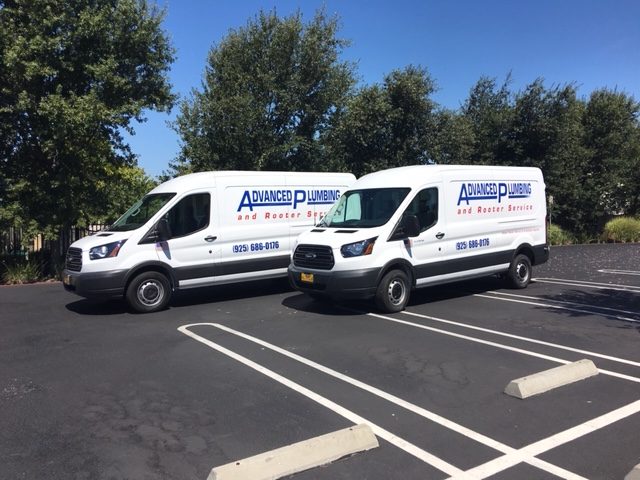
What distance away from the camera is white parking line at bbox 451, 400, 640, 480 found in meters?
3.65

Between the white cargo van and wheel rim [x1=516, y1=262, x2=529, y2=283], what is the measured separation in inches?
0.8

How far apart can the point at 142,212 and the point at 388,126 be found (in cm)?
1033

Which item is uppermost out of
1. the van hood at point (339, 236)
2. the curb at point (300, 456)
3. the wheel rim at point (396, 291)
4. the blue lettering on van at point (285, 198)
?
the blue lettering on van at point (285, 198)

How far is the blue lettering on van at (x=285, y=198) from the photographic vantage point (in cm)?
1037

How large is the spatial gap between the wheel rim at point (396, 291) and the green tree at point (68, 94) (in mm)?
7941

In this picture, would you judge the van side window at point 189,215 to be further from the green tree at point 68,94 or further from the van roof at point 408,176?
the green tree at point 68,94

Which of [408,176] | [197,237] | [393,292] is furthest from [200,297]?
[408,176]

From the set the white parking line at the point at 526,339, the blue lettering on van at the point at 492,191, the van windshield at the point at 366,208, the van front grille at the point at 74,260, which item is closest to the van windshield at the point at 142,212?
the van front grille at the point at 74,260

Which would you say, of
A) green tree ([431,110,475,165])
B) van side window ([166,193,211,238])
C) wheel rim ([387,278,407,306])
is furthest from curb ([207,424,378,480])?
green tree ([431,110,475,165])

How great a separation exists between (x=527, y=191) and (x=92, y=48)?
10647 millimetres

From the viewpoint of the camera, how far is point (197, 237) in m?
9.68

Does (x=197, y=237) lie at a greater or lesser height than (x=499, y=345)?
greater

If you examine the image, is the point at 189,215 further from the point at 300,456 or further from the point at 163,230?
the point at 300,456

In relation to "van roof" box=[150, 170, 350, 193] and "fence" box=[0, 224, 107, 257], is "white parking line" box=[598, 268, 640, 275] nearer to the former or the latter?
"van roof" box=[150, 170, 350, 193]
